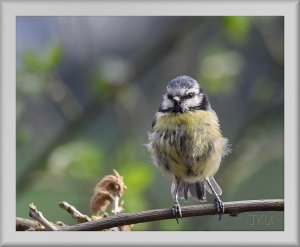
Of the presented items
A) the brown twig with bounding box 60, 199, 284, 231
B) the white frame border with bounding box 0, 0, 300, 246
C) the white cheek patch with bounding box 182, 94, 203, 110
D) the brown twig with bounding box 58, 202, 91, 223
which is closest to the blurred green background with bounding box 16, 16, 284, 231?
the white frame border with bounding box 0, 0, 300, 246

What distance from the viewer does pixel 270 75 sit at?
239 centimetres

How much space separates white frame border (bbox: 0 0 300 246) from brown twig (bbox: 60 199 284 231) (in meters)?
0.36

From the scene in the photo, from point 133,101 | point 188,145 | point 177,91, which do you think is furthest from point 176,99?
point 133,101

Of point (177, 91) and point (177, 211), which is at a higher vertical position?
point (177, 91)

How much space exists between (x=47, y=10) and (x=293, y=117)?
0.85m

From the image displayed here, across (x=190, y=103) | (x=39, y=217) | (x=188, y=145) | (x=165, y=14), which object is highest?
(x=165, y=14)

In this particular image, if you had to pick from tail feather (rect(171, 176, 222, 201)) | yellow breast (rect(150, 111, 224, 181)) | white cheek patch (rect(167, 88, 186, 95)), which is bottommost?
tail feather (rect(171, 176, 222, 201))

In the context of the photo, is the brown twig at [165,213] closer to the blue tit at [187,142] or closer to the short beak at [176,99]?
the blue tit at [187,142]

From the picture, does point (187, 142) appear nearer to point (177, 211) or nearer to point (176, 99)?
point (176, 99)

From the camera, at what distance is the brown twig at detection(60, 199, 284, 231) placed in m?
1.63

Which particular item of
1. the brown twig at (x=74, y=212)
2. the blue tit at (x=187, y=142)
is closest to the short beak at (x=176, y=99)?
the blue tit at (x=187, y=142)

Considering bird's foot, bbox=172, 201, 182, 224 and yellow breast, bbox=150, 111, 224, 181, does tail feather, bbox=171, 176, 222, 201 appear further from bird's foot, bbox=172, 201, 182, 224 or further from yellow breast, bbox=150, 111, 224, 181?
bird's foot, bbox=172, 201, 182, 224

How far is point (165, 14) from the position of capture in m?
2.22

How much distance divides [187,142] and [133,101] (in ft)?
1.70
